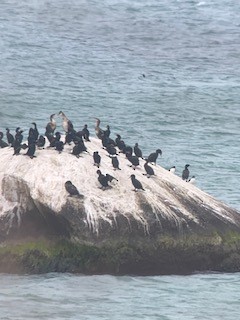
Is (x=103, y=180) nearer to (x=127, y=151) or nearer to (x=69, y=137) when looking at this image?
(x=69, y=137)

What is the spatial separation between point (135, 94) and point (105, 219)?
32501 mm

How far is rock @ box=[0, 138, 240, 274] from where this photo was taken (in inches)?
1281

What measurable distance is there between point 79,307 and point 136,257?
9.72 feet

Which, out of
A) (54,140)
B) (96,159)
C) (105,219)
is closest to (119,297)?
(105,219)

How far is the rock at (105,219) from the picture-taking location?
32531 mm

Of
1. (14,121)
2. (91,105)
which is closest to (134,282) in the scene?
(14,121)

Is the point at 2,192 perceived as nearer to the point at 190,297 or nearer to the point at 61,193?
the point at 61,193

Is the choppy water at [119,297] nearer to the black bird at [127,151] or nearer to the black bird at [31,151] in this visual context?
the black bird at [31,151]

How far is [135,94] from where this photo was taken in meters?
64.7

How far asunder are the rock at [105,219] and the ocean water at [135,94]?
0.52m

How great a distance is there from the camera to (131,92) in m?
65.1

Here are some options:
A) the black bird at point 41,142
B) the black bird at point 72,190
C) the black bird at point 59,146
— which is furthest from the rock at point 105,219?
the black bird at point 41,142

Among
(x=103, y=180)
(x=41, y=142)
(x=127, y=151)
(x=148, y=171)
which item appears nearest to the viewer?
(x=103, y=180)

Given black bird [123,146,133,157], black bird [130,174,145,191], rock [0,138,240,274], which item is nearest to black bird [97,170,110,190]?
rock [0,138,240,274]
